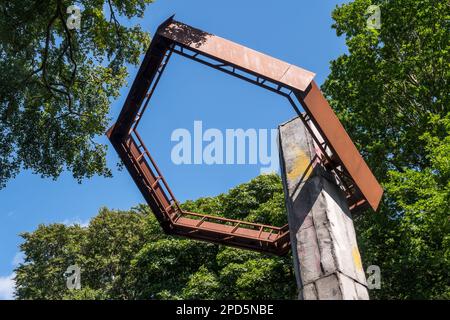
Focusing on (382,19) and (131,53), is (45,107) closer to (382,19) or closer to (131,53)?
(131,53)

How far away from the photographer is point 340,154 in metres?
10.8

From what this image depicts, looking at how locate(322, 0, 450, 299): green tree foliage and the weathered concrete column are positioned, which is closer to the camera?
the weathered concrete column

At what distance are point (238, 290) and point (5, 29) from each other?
1577 centimetres

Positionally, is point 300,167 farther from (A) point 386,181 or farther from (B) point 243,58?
Result: (A) point 386,181

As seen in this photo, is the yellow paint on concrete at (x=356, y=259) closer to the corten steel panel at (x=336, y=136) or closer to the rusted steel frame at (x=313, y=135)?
the corten steel panel at (x=336, y=136)

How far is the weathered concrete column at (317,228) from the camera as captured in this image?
31.0ft

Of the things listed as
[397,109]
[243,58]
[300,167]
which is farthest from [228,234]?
[397,109]

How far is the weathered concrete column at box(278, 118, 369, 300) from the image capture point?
945cm

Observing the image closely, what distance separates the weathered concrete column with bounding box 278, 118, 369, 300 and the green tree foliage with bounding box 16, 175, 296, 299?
39.7 ft

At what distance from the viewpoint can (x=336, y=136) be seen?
10.9m

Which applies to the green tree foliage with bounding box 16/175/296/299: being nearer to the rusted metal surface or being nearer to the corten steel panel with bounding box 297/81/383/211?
the rusted metal surface

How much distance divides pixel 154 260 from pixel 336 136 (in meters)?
18.1

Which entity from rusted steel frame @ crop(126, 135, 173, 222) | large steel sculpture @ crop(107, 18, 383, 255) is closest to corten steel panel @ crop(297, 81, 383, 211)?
large steel sculpture @ crop(107, 18, 383, 255)
